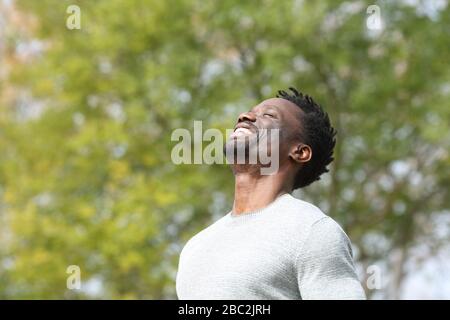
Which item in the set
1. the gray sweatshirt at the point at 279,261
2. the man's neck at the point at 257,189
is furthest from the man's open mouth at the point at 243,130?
the gray sweatshirt at the point at 279,261

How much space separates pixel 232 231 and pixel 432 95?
42.6ft

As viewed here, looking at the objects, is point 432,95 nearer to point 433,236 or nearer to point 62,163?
point 433,236

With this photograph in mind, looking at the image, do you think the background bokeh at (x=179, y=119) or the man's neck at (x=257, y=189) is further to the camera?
the background bokeh at (x=179, y=119)

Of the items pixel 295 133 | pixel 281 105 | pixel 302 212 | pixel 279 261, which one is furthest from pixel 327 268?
pixel 281 105

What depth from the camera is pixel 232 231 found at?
3.01 metres

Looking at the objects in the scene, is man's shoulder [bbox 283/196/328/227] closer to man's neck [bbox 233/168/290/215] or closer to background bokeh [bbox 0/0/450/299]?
man's neck [bbox 233/168/290/215]

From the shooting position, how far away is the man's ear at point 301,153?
310cm

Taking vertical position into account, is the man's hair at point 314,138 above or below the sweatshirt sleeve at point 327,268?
above

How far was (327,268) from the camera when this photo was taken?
8.74 ft

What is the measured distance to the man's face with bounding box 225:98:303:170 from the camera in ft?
10.1

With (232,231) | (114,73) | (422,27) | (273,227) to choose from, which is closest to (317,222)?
(273,227)

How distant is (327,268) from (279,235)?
22 centimetres

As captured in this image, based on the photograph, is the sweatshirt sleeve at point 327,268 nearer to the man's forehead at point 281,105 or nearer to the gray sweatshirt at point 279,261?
the gray sweatshirt at point 279,261
